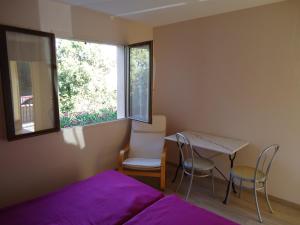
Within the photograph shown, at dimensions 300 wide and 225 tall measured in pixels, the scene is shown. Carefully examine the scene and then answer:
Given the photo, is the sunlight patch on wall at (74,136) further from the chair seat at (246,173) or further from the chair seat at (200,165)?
the chair seat at (246,173)

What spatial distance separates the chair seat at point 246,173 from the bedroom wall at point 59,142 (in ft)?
5.92

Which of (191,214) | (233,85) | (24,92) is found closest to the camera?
(191,214)

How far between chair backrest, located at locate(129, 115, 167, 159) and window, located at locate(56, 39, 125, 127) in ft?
1.33

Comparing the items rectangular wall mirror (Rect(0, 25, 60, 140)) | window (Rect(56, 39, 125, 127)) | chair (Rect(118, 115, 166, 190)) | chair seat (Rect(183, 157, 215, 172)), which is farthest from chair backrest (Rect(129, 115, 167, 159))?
rectangular wall mirror (Rect(0, 25, 60, 140))

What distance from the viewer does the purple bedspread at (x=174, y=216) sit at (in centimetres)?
165

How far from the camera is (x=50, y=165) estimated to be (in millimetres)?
2680

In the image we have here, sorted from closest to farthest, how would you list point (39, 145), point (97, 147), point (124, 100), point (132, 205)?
point (132, 205)
point (39, 145)
point (97, 147)
point (124, 100)

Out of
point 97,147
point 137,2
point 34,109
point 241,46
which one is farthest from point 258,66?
point 34,109

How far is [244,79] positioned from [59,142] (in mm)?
2565

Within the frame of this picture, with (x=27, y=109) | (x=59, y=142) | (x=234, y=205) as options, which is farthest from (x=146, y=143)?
(x=27, y=109)

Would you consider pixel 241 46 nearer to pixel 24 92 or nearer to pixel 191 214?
pixel 191 214

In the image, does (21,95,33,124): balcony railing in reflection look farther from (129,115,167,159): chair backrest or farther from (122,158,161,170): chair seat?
(129,115,167,159): chair backrest

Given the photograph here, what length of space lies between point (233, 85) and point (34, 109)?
257 centimetres

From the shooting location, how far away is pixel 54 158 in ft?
8.90
